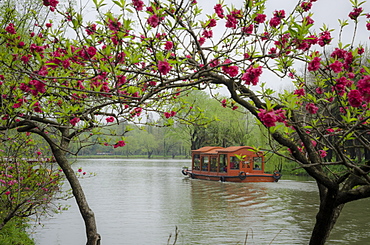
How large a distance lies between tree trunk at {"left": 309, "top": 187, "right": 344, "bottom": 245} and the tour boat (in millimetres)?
19308

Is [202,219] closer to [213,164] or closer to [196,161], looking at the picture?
[213,164]

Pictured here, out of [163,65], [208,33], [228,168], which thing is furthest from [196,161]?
[163,65]

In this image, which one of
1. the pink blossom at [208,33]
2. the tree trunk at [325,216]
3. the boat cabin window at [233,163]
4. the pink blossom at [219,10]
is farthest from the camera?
the boat cabin window at [233,163]

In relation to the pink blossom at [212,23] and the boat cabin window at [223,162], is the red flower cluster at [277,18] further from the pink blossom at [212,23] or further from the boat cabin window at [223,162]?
the boat cabin window at [223,162]

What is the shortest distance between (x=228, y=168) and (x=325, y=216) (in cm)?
2168

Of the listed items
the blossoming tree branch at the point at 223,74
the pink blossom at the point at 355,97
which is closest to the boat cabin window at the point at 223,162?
the blossoming tree branch at the point at 223,74

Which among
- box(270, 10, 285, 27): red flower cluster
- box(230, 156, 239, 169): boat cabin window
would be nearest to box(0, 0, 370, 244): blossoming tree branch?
box(270, 10, 285, 27): red flower cluster

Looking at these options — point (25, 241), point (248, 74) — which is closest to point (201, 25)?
point (248, 74)

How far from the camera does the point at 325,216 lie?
4059mm

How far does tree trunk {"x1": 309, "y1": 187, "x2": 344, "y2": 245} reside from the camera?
3.93m

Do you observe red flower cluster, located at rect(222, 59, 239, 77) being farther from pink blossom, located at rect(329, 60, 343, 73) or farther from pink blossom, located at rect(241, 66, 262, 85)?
pink blossom, located at rect(329, 60, 343, 73)

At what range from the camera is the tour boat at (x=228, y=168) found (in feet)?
82.0

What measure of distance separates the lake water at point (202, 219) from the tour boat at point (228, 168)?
5929 mm

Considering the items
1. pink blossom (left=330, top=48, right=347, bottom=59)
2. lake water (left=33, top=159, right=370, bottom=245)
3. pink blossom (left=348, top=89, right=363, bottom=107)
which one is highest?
pink blossom (left=330, top=48, right=347, bottom=59)
